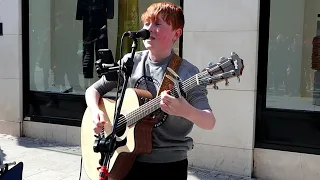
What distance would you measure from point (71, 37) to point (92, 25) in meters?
0.55

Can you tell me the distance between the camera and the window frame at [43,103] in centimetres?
668

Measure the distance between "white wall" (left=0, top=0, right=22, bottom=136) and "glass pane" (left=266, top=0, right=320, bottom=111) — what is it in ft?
12.7

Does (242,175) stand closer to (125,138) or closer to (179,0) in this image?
(179,0)

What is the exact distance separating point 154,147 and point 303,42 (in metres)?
3.50

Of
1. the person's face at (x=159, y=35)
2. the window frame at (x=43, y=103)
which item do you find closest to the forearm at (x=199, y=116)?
the person's face at (x=159, y=35)

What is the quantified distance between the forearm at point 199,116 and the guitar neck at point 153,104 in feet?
0.43

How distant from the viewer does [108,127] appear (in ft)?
8.73

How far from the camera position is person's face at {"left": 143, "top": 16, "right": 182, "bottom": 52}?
92.0 inches

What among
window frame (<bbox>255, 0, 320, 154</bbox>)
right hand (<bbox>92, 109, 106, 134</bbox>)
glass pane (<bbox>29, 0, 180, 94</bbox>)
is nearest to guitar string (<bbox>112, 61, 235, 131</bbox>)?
right hand (<bbox>92, 109, 106, 134</bbox>)

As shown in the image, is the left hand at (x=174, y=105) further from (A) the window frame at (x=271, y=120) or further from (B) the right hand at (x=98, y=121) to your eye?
(A) the window frame at (x=271, y=120)

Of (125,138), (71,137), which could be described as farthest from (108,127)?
(71,137)

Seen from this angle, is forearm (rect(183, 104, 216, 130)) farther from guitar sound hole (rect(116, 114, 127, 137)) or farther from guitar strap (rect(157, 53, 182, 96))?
guitar sound hole (rect(116, 114, 127, 137))

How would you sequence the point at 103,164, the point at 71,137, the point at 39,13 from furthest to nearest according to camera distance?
the point at 39,13, the point at 71,137, the point at 103,164

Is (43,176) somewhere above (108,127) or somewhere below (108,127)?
below
